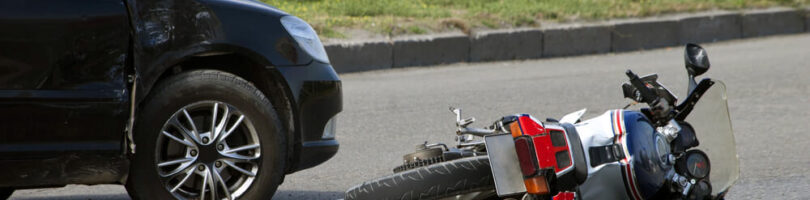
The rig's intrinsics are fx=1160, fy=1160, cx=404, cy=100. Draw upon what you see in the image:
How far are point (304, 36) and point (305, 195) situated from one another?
92 centimetres

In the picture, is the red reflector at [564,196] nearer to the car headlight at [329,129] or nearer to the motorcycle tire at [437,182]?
the motorcycle tire at [437,182]

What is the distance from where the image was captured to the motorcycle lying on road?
3.29 m

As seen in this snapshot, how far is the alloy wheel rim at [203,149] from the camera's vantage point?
14.3 feet

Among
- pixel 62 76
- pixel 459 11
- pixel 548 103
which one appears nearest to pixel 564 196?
pixel 62 76

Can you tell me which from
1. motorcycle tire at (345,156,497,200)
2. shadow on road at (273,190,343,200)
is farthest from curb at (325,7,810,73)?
motorcycle tire at (345,156,497,200)

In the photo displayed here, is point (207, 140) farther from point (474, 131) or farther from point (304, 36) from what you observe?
point (474, 131)

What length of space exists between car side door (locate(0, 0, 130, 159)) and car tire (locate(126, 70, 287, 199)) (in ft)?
0.45

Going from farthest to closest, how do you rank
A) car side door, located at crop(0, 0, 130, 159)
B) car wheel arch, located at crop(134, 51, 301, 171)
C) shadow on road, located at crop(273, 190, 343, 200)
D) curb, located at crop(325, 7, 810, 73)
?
curb, located at crop(325, 7, 810, 73)
shadow on road, located at crop(273, 190, 343, 200)
car wheel arch, located at crop(134, 51, 301, 171)
car side door, located at crop(0, 0, 130, 159)

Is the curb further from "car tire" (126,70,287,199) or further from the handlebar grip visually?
the handlebar grip

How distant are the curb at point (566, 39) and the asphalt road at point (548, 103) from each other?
0.27 m

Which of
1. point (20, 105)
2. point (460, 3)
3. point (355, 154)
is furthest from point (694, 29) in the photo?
point (20, 105)

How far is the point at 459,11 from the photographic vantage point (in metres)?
12.9

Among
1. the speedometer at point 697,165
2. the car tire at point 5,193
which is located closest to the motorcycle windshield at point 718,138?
the speedometer at point 697,165

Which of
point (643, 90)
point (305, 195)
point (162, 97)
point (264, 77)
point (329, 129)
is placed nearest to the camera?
point (643, 90)
